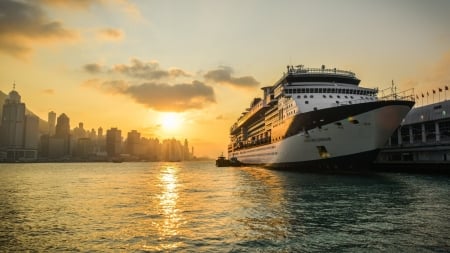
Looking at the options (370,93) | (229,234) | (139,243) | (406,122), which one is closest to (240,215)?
(229,234)

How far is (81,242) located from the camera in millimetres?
12828

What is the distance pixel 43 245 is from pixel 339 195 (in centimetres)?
1974

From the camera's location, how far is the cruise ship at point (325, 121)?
127 feet

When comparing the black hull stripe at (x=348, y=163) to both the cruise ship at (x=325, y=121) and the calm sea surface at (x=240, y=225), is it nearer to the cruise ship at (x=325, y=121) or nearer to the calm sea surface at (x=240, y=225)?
the cruise ship at (x=325, y=121)

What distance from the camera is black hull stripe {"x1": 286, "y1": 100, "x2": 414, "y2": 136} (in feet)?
126

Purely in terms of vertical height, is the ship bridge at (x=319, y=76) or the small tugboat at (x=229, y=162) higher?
the ship bridge at (x=319, y=76)

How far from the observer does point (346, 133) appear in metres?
39.5

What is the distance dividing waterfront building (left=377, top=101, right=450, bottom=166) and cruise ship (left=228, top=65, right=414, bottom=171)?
43.6 ft

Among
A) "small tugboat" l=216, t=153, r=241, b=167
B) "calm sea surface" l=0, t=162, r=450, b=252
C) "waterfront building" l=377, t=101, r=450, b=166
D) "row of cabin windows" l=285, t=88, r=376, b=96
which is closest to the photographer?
"calm sea surface" l=0, t=162, r=450, b=252

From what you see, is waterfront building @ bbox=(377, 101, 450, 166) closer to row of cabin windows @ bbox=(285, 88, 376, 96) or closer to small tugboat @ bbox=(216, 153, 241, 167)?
row of cabin windows @ bbox=(285, 88, 376, 96)

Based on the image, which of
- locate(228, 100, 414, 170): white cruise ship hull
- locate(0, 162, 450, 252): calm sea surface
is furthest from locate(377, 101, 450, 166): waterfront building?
locate(0, 162, 450, 252): calm sea surface

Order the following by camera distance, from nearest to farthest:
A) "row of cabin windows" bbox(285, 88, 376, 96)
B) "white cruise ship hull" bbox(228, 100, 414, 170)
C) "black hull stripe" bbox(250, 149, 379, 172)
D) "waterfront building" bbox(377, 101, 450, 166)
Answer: "white cruise ship hull" bbox(228, 100, 414, 170) → "black hull stripe" bbox(250, 149, 379, 172) → "row of cabin windows" bbox(285, 88, 376, 96) → "waterfront building" bbox(377, 101, 450, 166)

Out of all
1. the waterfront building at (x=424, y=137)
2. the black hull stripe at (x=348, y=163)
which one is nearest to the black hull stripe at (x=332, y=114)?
the black hull stripe at (x=348, y=163)

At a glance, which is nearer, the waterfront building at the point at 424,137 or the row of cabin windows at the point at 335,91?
the row of cabin windows at the point at 335,91
